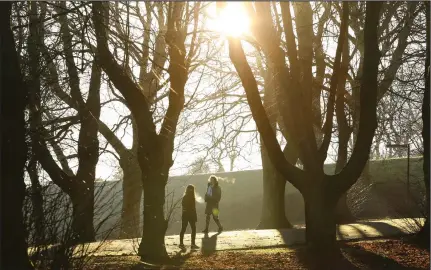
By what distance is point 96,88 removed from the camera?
662 inches

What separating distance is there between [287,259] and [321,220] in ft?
3.67

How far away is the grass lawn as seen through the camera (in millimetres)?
10625

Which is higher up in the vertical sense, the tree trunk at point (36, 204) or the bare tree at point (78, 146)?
the bare tree at point (78, 146)

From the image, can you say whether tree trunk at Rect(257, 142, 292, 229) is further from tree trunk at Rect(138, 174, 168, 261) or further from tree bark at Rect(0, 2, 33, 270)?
tree bark at Rect(0, 2, 33, 270)

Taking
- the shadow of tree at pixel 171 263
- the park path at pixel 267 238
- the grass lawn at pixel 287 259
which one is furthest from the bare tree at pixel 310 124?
the park path at pixel 267 238

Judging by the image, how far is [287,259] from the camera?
1168 centimetres

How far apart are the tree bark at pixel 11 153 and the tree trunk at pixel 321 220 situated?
630cm

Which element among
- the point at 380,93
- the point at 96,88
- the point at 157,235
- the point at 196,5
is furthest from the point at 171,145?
the point at 380,93

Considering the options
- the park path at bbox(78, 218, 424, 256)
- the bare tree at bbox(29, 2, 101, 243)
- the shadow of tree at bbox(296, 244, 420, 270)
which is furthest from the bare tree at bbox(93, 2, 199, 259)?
the shadow of tree at bbox(296, 244, 420, 270)

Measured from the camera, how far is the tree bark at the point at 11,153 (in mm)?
6352

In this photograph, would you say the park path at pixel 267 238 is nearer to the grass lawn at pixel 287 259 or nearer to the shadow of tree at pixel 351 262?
the grass lawn at pixel 287 259

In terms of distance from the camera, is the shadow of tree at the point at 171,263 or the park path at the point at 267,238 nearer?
the shadow of tree at the point at 171,263

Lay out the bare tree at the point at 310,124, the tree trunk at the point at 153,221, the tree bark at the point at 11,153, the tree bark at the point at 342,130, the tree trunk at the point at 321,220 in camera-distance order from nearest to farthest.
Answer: the tree bark at the point at 11,153 → the bare tree at the point at 310,124 → the tree trunk at the point at 321,220 → the tree trunk at the point at 153,221 → the tree bark at the point at 342,130

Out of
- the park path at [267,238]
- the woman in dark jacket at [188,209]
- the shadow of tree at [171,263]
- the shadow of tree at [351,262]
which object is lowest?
the shadow of tree at [351,262]
